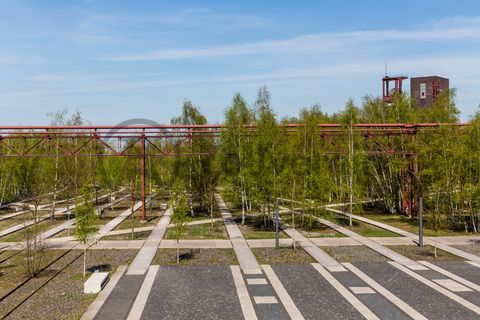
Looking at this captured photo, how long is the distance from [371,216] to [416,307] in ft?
77.0

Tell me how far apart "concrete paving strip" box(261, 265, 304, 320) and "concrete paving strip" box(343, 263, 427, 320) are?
3.60 m

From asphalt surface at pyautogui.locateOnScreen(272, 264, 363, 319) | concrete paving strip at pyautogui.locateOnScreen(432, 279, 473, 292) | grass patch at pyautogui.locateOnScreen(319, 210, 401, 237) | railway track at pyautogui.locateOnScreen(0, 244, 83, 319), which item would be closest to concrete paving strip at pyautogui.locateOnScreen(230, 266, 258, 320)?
asphalt surface at pyautogui.locateOnScreen(272, 264, 363, 319)

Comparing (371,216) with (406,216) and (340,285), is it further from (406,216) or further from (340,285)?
(340,285)

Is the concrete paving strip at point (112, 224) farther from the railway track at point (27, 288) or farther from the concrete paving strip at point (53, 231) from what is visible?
Answer: the railway track at point (27, 288)

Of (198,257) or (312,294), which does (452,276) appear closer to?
(312,294)

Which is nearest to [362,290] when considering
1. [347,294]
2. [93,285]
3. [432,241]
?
[347,294]

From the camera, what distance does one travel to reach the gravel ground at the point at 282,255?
20.4 meters

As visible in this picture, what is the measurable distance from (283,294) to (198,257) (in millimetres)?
6923

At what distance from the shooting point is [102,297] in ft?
48.6

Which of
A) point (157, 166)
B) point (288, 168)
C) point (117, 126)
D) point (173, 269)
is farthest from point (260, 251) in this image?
point (157, 166)

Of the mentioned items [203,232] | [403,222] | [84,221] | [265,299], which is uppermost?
[84,221]

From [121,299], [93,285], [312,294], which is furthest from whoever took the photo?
[312,294]

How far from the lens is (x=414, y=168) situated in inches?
1393

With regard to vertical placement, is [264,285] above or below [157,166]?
below
